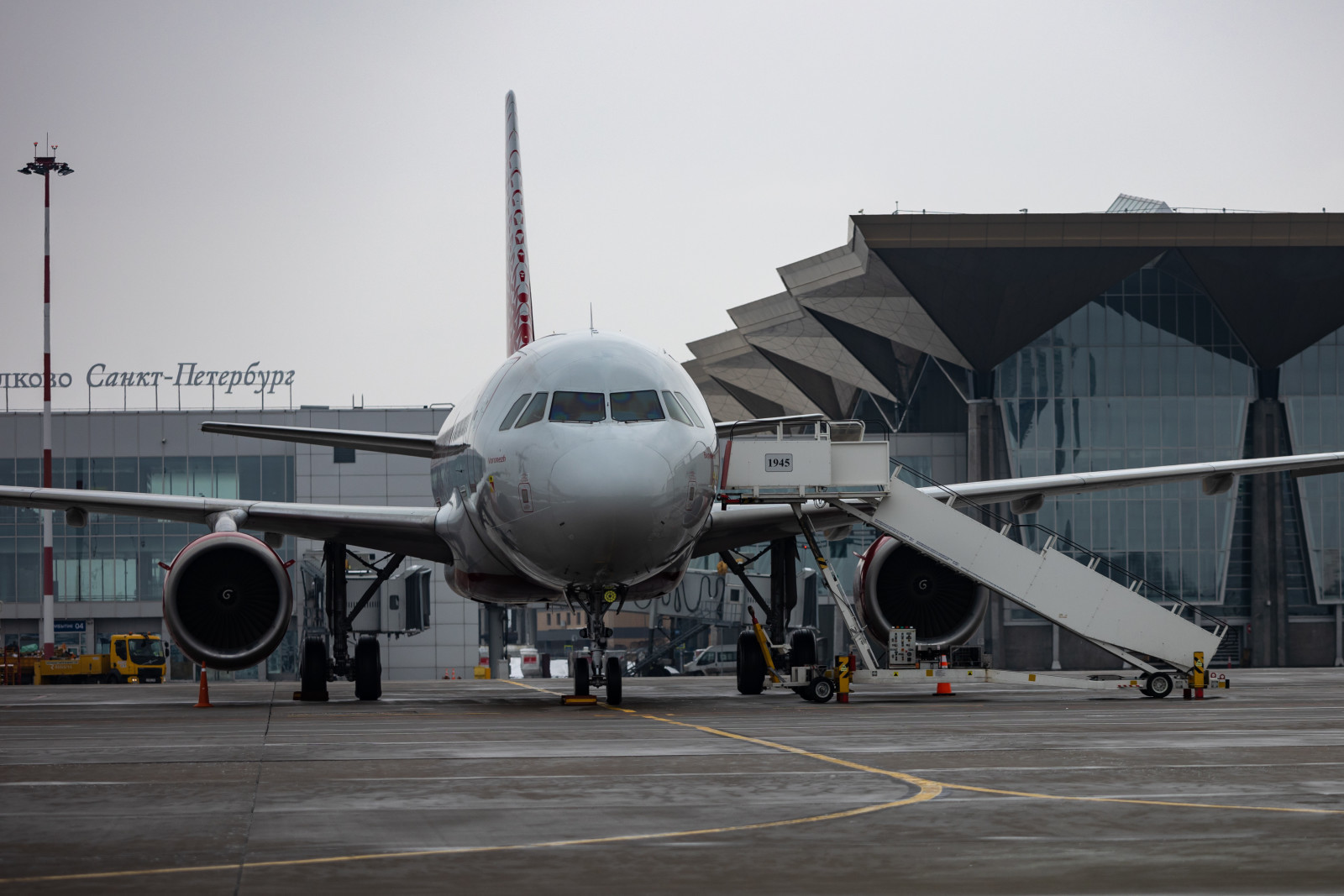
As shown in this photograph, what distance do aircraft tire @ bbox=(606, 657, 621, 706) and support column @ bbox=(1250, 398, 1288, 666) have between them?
49.1 m

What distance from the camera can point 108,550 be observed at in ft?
214

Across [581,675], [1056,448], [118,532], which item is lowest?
[581,675]

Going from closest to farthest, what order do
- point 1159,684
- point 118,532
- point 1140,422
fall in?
1. point 1159,684
2. point 1140,422
3. point 118,532

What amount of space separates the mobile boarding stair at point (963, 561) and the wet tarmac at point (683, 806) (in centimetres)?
515

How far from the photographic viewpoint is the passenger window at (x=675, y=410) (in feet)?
59.4

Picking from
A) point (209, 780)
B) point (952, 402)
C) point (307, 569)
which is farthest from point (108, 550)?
point (209, 780)

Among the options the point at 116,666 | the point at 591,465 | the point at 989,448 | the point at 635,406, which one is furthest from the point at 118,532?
the point at 591,465

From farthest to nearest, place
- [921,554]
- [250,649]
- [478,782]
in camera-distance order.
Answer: [921,554], [250,649], [478,782]

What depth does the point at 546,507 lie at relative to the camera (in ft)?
57.3

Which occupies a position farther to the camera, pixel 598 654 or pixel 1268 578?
pixel 1268 578

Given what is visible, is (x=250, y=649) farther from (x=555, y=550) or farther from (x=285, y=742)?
(x=285, y=742)

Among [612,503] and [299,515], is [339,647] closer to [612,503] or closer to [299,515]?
[299,515]

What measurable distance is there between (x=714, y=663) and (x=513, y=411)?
57.2 meters

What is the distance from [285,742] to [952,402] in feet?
195
